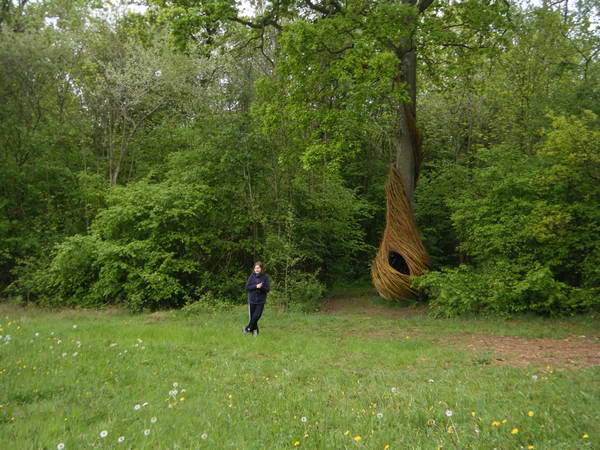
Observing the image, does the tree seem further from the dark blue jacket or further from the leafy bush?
the dark blue jacket

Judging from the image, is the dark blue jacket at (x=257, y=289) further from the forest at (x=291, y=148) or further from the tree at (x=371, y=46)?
the tree at (x=371, y=46)

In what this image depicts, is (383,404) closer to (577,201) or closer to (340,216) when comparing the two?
(577,201)

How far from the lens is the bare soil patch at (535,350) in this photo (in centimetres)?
692

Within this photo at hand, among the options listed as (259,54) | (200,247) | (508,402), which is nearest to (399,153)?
(259,54)

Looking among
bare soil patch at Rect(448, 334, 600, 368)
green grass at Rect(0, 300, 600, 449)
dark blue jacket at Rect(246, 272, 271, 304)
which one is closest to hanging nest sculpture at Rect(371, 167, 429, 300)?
bare soil patch at Rect(448, 334, 600, 368)

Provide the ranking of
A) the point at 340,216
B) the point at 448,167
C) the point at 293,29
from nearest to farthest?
the point at 293,29
the point at 340,216
the point at 448,167

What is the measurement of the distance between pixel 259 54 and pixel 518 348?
1413 centimetres

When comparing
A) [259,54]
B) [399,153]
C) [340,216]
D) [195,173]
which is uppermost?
[259,54]

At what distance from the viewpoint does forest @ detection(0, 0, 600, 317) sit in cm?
1187

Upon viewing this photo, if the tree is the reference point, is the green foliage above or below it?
below

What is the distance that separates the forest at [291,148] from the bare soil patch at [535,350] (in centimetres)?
282

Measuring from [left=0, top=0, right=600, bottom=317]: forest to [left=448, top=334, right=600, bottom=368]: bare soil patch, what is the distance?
2820 millimetres

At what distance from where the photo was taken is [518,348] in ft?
26.9

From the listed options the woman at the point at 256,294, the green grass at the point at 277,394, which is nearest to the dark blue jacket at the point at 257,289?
the woman at the point at 256,294
